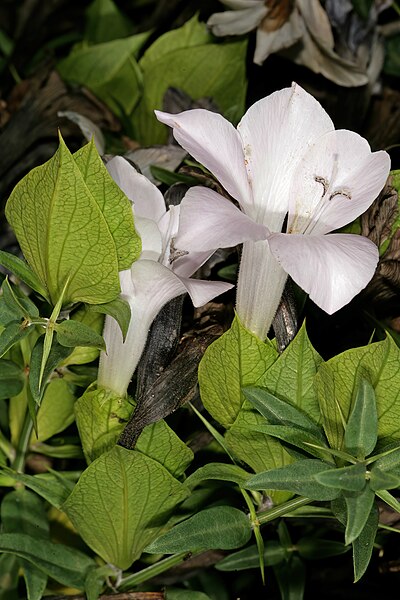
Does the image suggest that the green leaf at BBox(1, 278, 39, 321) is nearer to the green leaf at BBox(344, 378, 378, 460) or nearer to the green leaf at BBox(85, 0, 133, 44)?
the green leaf at BBox(344, 378, 378, 460)

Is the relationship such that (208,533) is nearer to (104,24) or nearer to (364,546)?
(364,546)

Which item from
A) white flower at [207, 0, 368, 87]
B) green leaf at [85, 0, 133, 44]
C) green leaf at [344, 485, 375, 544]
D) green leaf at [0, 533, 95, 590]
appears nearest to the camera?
green leaf at [344, 485, 375, 544]

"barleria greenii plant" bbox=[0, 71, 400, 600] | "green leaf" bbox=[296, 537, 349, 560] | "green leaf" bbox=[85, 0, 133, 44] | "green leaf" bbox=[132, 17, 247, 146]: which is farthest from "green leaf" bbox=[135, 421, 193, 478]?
"green leaf" bbox=[85, 0, 133, 44]

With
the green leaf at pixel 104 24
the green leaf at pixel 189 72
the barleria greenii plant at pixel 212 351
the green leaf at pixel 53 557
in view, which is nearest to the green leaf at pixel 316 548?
the barleria greenii plant at pixel 212 351

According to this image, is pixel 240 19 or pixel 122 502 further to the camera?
pixel 240 19

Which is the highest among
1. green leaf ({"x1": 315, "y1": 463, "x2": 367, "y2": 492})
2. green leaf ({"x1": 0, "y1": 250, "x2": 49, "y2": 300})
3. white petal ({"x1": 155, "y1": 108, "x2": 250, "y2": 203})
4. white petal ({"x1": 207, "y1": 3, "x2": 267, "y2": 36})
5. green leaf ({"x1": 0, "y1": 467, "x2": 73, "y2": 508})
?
white petal ({"x1": 155, "y1": 108, "x2": 250, "y2": 203})

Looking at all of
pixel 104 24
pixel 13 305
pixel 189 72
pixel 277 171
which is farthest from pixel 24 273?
pixel 104 24

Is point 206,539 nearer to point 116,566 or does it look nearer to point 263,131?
point 116,566
